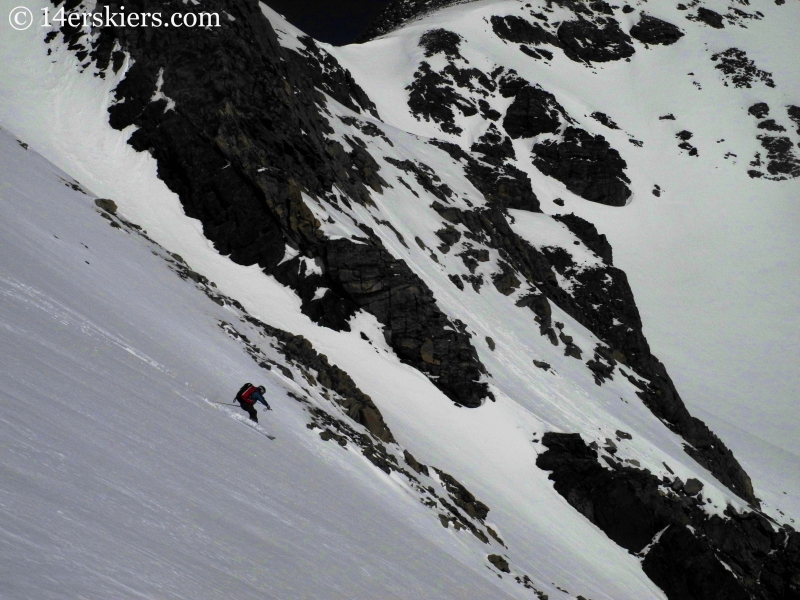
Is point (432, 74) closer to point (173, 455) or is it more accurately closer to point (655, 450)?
point (655, 450)

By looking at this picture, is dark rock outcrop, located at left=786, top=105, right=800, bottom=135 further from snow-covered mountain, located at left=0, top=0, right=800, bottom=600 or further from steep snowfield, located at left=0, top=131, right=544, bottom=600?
steep snowfield, located at left=0, top=131, right=544, bottom=600

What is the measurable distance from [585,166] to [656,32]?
48427 mm

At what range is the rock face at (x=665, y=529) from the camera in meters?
30.0

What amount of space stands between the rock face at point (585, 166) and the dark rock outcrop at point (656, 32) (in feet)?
135

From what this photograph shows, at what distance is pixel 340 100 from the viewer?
56438 millimetres

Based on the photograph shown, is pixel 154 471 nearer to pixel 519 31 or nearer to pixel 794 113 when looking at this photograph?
pixel 519 31

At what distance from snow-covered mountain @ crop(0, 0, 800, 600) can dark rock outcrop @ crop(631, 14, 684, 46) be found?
3864 centimetres

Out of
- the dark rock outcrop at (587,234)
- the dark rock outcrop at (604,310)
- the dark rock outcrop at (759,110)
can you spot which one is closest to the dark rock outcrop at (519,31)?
the dark rock outcrop at (759,110)

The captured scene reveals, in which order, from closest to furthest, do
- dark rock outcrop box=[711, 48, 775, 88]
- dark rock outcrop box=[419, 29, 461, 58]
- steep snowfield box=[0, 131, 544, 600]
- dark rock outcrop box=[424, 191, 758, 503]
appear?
steep snowfield box=[0, 131, 544, 600], dark rock outcrop box=[424, 191, 758, 503], dark rock outcrop box=[419, 29, 461, 58], dark rock outcrop box=[711, 48, 775, 88]

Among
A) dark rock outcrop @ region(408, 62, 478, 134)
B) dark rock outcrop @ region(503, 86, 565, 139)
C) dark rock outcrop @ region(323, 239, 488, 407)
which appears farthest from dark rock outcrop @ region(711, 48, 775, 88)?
dark rock outcrop @ region(323, 239, 488, 407)

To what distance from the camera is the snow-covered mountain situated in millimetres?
6344

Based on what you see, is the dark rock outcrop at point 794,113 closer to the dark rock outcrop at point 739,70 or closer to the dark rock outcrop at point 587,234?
the dark rock outcrop at point 739,70

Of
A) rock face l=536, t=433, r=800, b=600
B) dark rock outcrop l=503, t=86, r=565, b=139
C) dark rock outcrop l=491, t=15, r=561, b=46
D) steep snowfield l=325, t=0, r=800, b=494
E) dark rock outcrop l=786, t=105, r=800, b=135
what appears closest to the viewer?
rock face l=536, t=433, r=800, b=600

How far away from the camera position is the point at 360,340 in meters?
28.5
